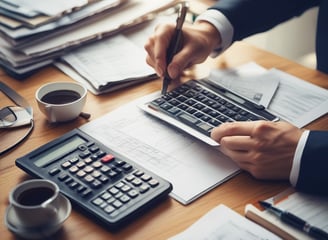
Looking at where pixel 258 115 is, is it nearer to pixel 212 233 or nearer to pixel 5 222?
pixel 212 233

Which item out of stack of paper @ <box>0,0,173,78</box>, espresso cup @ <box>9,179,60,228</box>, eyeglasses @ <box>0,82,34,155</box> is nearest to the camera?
espresso cup @ <box>9,179,60,228</box>

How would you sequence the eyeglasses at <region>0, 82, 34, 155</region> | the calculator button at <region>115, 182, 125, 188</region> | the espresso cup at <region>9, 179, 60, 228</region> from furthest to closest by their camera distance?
the eyeglasses at <region>0, 82, 34, 155</region> < the calculator button at <region>115, 182, 125, 188</region> < the espresso cup at <region>9, 179, 60, 228</region>

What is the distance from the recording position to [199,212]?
842 millimetres

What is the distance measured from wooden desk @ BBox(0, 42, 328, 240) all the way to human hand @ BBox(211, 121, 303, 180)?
0.02 m

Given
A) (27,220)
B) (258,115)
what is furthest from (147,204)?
(258,115)

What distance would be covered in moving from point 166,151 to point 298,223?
0.92 feet

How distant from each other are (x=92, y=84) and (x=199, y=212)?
1.47 feet

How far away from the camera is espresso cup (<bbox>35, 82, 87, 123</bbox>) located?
3.36 feet

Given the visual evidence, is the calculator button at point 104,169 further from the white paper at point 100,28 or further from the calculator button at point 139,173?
the white paper at point 100,28

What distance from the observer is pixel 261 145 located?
0.92m

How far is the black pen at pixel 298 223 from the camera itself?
0.77 meters

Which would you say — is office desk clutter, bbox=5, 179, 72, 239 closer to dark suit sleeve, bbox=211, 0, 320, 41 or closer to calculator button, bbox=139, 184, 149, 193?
calculator button, bbox=139, 184, 149, 193

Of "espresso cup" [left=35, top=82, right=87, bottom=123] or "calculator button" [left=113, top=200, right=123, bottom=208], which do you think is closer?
"calculator button" [left=113, top=200, right=123, bottom=208]

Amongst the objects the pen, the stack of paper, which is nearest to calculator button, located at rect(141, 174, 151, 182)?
the pen
